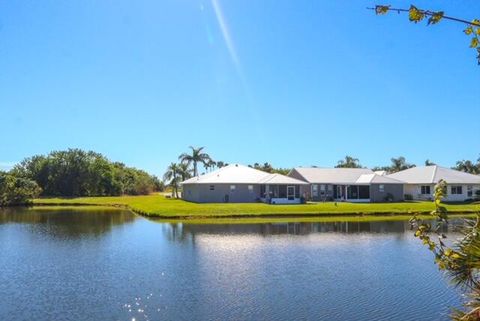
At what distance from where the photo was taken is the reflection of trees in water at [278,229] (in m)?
32.8

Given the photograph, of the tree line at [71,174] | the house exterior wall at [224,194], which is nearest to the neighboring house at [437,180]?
the house exterior wall at [224,194]

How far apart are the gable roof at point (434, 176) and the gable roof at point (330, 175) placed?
6.59 meters

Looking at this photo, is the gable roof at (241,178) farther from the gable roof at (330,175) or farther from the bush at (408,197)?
the bush at (408,197)

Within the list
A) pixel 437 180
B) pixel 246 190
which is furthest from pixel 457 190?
pixel 246 190

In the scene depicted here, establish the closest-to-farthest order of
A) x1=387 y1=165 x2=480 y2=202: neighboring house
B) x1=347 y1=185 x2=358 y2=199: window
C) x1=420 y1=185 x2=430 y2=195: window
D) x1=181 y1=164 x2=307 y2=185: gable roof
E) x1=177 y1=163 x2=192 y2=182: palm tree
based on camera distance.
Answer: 1. x1=181 y1=164 x2=307 y2=185: gable roof
2. x1=347 y1=185 x2=358 y2=199: window
3. x1=387 y1=165 x2=480 y2=202: neighboring house
4. x1=420 y1=185 x2=430 y2=195: window
5. x1=177 y1=163 x2=192 y2=182: palm tree

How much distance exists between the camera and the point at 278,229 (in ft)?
117

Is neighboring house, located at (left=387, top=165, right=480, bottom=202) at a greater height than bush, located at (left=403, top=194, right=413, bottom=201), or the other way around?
neighboring house, located at (left=387, top=165, right=480, bottom=202)

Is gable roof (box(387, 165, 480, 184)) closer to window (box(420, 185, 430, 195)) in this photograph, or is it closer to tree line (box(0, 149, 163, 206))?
window (box(420, 185, 430, 195))

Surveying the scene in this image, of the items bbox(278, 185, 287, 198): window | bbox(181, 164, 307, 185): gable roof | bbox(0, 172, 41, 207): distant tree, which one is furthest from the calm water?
bbox(0, 172, 41, 207): distant tree

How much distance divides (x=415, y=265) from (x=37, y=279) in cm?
1598

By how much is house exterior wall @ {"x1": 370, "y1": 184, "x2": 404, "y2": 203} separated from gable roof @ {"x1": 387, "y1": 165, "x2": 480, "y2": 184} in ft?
14.7

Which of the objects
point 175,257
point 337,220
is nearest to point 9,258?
point 175,257

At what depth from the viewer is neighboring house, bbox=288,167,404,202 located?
62.8 metres

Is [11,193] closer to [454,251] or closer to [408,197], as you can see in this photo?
[408,197]
